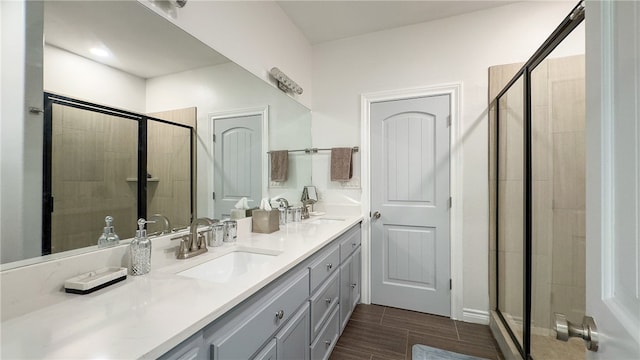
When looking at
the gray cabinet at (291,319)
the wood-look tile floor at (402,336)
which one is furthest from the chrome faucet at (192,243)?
the wood-look tile floor at (402,336)

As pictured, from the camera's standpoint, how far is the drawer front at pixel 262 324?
818 millimetres

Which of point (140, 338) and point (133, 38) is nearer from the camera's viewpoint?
point (140, 338)

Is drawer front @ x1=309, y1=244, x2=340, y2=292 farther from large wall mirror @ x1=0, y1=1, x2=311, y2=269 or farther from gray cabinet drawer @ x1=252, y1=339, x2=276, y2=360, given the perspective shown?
large wall mirror @ x1=0, y1=1, x2=311, y2=269

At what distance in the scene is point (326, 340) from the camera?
166 cm

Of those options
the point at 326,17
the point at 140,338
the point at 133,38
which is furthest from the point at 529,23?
the point at 140,338

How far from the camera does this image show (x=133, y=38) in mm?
1119

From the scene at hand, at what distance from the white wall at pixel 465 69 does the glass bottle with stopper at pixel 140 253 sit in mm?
1910

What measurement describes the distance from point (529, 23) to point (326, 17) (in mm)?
1714

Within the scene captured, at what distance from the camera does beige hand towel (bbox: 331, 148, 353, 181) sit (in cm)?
261

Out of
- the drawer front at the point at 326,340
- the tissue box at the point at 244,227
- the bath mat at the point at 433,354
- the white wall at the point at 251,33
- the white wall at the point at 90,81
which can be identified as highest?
the white wall at the point at 251,33

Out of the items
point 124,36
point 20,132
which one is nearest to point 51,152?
point 20,132

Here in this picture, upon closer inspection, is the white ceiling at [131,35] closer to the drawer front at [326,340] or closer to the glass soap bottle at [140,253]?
the glass soap bottle at [140,253]

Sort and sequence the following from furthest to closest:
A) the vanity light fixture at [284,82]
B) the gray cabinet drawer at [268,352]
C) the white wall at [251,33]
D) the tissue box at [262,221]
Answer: the vanity light fixture at [284,82], the tissue box at [262,221], the white wall at [251,33], the gray cabinet drawer at [268,352]

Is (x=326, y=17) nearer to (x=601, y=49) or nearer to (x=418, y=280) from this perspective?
(x=601, y=49)
